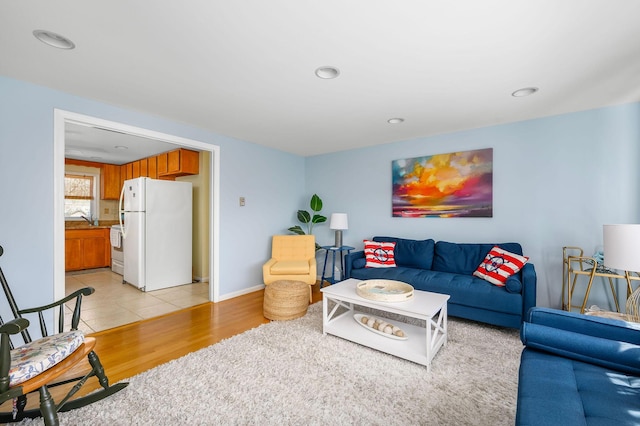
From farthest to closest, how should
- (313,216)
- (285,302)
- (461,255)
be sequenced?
(313,216)
(461,255)
(285,302)

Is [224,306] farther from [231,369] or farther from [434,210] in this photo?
[434,210]

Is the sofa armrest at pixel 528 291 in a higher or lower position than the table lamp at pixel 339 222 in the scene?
lower

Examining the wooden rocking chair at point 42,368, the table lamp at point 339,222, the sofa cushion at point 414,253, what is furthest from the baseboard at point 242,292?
the sofa cushion at point 414,253

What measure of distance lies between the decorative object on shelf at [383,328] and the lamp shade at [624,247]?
1.56 meters

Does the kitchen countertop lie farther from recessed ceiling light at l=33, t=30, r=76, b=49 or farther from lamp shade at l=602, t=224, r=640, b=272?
lamp shade at l=602, t=224, r=640, b=272

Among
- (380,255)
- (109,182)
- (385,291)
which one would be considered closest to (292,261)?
(380,255)

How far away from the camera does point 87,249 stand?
561 centimetres

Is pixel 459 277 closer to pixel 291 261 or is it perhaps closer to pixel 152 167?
pixel 291 261

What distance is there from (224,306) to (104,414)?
1.96m

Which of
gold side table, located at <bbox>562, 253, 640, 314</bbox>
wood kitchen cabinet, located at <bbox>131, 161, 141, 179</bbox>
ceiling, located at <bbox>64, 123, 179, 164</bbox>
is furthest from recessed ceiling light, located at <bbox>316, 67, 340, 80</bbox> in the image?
wood kitchen cabinet, located at <bbox>131, 161, 141, 179</bbox>

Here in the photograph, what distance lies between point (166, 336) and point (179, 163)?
2.89 meters

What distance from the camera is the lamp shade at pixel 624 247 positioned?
5.93ft

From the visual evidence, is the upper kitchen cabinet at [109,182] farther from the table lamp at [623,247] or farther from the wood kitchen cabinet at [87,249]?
the table lamp at [623,247]

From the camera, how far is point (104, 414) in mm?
1656
